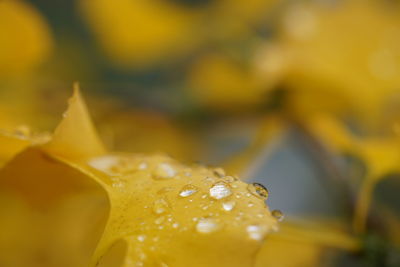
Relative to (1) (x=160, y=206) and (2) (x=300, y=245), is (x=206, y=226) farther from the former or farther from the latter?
(2) (x=300, y=245)

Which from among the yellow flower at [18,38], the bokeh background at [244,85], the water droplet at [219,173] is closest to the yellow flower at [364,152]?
the bokeh background at [244,85]

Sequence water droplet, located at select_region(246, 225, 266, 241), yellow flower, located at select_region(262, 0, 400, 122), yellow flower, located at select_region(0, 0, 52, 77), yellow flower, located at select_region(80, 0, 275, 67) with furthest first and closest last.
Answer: yellow flower, located at select_region(80, 0, 275, 67) < yellow flower, located at select_region(262, 0, 400, 122) < yellow flower, located at select_region(0, 0, 52, 77) < water droplet, located at select_region(246, 225, 266, 241)

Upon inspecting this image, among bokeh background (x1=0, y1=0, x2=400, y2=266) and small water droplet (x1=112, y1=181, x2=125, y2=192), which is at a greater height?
small water droplet (x1=112, y1=181, x2=125, y2=192)

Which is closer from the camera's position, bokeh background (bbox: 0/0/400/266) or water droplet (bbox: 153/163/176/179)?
water droplet (bbox: 153/163/176/179)

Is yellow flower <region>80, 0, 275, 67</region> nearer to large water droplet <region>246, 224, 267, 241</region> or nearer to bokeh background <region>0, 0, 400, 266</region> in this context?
bokeh background <region>0, 0, 400, 266</region>

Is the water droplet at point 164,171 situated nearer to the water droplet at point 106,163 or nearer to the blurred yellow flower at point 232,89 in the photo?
the water droplet at point 106,163

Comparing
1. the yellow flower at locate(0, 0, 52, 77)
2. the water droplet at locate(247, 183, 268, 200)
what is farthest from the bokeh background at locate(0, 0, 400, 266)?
the water droplet at locate(247, 183, 268, 200)
